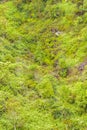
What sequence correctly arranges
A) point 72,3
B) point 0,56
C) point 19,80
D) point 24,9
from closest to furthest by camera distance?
Result: 1. point 19,80
2. point 0,56
3. point 72,3
4. point 24,9

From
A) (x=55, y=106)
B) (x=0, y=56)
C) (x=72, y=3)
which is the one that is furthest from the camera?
(x=72, y=3)

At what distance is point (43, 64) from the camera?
23266 mm

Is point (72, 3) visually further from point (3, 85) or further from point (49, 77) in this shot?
point (3, 85)

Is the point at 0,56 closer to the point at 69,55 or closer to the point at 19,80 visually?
the point at 19,80

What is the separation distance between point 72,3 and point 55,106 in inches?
467

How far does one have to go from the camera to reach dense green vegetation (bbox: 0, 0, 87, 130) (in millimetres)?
17109

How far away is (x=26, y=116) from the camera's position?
55.3 ft

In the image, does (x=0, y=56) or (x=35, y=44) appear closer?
(x=0, y=56)

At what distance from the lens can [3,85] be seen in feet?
61.8

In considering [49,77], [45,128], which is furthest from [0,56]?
[45,128]

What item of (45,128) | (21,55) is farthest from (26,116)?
(21,55)

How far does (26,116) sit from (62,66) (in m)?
6.19

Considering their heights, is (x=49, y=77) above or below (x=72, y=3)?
below

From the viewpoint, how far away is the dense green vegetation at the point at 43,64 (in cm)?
1711
